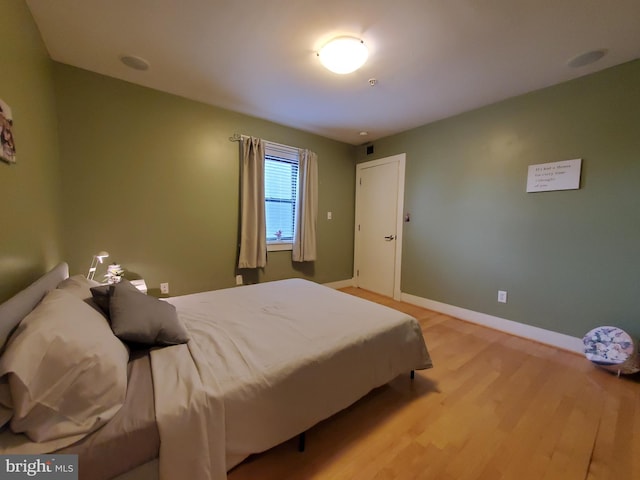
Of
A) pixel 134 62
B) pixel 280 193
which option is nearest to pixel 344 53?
pixel 134 62

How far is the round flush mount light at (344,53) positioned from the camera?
6.05 feet

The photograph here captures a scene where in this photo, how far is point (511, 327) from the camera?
275 cm

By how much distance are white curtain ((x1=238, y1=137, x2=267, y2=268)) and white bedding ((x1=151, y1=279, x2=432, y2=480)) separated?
1.29 meters

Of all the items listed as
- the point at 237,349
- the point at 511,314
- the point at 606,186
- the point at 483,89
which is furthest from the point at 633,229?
the point at 237,349

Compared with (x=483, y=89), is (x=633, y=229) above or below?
below

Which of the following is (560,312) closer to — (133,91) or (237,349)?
(237,349)

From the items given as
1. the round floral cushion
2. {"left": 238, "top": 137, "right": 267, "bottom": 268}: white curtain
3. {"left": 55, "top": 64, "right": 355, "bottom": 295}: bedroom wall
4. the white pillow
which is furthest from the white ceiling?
the round floral cushion

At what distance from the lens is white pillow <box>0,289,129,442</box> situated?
0.75 metres

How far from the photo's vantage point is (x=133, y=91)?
254 centimetres

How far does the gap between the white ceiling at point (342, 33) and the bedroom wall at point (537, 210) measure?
0.30 m

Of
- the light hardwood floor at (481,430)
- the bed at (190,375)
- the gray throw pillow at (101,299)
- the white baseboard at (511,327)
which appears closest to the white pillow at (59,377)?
the bed at (190,375)

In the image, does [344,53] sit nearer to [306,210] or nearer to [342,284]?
[306,210]

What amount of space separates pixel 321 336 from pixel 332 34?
205 centimetres

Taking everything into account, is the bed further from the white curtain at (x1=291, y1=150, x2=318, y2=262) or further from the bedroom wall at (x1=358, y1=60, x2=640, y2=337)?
the white curtain at (x1=291, y1=150, x2=318, y2=262)
